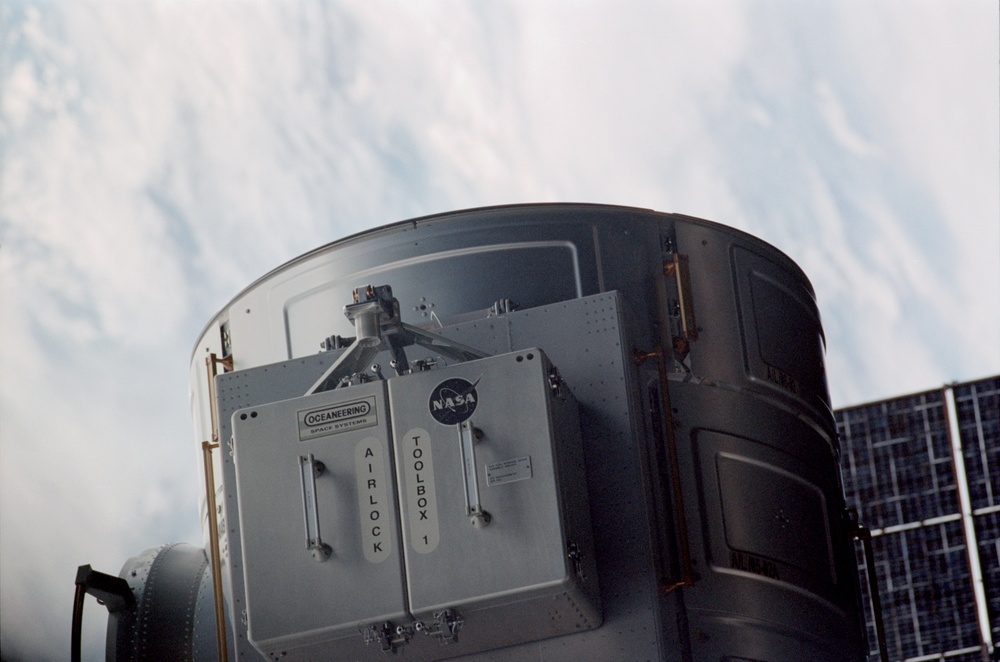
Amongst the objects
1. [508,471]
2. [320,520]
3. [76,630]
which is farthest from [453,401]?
[76,630]

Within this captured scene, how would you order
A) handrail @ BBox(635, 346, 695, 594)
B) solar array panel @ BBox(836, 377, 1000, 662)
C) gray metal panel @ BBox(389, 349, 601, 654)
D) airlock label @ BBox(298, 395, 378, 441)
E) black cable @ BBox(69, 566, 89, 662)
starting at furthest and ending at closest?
solar array panel @ BBox(836, 377, 1000, 662)
black cable @ BBox(69, 566, 89, 662)
handrail @ BBox(635, 346, 695, 594)
airlock label @ BBox(298, 395, 378, 441)
gray metal panel @ BBox(389, 349, 601, 654)

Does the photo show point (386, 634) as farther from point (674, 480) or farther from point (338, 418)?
point (674, 480)

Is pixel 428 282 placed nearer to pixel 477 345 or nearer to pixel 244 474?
pixel 477 345

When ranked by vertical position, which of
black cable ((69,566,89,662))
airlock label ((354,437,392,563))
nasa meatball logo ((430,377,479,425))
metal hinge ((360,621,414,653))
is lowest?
metal hinge ((360,621,414,653))

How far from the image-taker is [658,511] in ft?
20.5

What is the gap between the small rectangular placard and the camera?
5.67 meters

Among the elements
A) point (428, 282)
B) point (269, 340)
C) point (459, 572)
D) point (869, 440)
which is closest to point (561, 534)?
point (459, 572)

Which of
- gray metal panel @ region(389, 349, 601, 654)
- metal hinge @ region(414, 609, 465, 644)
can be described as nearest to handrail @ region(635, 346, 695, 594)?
gray metal panel @ region(389, 349, 601, 654)

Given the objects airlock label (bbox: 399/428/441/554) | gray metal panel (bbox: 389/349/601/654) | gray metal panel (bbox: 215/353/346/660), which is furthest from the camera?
gray metal panel (bbox: 215/353/346/660)

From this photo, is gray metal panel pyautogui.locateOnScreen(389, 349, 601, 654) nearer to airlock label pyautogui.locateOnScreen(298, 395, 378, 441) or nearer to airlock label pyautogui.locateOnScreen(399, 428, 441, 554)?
airlock label pyautogui.locateOnScreen(399, 428, 441, 554)

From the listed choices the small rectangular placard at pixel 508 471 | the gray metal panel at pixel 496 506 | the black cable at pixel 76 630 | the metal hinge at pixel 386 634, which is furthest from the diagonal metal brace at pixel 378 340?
the black cable at pixel 76 630

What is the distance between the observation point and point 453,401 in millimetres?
5844

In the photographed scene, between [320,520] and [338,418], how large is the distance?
46 cm

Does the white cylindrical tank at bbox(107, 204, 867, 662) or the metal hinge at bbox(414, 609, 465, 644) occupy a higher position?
the white cylindrical tank at bbox(107, 204, 867, 662)
